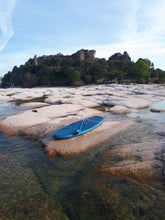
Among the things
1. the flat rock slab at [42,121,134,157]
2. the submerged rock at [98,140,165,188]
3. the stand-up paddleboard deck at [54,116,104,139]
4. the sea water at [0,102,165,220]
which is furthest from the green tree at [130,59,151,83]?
the sea water at [0,102,165,220]

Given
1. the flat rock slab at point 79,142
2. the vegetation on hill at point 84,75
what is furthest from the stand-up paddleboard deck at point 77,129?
the vegetation on hill at point 84,75

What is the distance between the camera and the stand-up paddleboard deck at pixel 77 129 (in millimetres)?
7014

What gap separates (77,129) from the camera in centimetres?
772

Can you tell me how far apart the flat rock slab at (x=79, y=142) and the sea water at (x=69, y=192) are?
0.38 metres

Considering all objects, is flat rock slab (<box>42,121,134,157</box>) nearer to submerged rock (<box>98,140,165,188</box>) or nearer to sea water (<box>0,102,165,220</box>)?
sea water (<box>0,102,165,220</box>)

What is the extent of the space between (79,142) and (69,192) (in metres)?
2.81

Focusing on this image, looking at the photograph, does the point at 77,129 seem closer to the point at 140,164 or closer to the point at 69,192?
the point at 140,164

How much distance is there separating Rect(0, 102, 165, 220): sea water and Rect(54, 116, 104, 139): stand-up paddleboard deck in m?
1.38

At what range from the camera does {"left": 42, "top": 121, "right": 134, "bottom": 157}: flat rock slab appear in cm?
612

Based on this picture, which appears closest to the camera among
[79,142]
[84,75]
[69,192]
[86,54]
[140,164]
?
[69,192]

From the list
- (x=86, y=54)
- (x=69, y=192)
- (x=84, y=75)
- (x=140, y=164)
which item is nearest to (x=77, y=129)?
(x=140, y=164)

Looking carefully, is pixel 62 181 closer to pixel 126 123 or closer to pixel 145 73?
pixel 126 123

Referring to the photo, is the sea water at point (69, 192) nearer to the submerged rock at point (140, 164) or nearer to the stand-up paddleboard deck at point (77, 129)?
the submerged rock at point (140, 164)

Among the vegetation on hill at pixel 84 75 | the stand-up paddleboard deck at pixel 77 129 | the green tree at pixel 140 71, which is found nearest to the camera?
the stand-up paddleboard deck at pixel 77 129
